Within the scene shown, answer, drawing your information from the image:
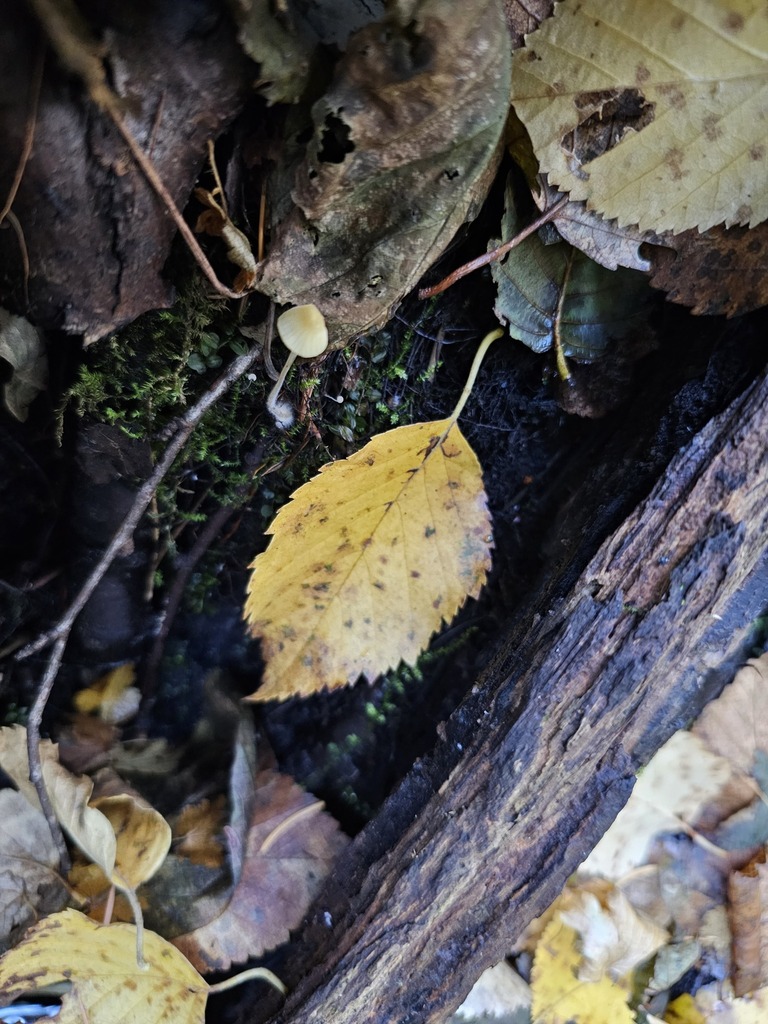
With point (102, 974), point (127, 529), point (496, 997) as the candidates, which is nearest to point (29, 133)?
point (127, 529)

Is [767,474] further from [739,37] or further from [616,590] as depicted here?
[739,37]

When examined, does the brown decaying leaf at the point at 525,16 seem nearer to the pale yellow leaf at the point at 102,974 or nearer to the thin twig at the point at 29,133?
the thin twig at the point at 29,133

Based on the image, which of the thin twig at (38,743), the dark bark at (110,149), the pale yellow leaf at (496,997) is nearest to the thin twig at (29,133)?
the dark bark at (110,149)

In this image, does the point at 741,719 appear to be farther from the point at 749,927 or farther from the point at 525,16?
the point at 525,16

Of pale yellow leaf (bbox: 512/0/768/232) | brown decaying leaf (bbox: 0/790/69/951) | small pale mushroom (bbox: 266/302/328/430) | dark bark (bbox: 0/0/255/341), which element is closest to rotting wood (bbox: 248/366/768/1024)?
pale yellow leaf (bbox: 512/0/768/232)

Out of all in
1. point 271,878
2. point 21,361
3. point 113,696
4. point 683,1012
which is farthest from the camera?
point 683,1012

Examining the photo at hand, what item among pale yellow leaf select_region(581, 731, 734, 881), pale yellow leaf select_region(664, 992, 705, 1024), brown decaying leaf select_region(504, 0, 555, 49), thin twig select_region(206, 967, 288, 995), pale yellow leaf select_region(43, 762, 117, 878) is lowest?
pale yellow leaf select_region(664, 992, 705, 1024)

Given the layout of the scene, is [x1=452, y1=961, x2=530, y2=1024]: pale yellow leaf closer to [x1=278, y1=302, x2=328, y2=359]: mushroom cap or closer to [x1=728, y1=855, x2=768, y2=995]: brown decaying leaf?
[x1=728, y1=855, x2=768, y2=995]: brown decaying leaf
